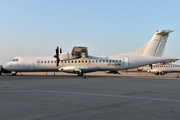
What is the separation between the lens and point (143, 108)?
8.20 meters

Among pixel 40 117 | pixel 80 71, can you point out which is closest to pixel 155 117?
pixel 40 117

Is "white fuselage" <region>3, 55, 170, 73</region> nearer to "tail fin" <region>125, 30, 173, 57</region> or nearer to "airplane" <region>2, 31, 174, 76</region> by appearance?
"airplane" <region>2, 31, 174, 76</region>

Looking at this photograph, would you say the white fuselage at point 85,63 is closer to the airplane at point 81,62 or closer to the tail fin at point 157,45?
the airplane at point 81,62

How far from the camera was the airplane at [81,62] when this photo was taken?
35531 mm

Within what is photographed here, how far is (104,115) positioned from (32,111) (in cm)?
234

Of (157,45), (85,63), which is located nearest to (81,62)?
A: (85,63)

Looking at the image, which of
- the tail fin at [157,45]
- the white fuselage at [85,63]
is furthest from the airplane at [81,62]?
the tail fin at [157,45]

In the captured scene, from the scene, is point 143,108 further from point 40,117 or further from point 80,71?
point 80,71

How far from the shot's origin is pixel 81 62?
36250 millimetres

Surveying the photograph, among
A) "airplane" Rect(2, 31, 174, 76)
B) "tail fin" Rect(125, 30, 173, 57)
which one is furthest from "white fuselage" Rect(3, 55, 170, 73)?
"tail fin" Rect(125, 30, 173, 57)

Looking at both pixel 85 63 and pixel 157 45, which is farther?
pixel 85 63

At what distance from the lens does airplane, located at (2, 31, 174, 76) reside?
35531 millimetres

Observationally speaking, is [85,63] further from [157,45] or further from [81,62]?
[157,45]

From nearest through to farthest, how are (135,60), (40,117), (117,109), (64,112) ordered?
(40,117)
(64,112)
(117,109)
(135,60)
